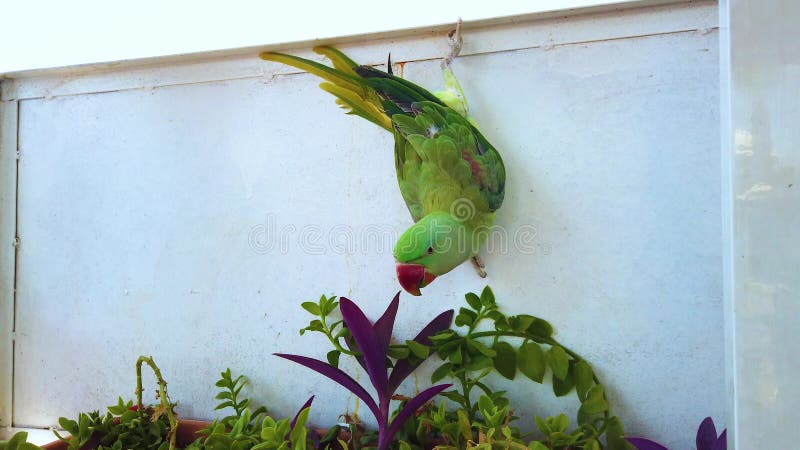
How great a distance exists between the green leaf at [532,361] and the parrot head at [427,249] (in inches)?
8.8

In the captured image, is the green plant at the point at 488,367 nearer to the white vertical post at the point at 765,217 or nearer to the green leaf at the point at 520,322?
the green leaf at the point at 520,322

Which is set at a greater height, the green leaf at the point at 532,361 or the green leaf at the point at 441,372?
the green leaf at the point at 532,361

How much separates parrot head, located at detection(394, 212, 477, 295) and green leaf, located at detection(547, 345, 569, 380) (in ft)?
0.83

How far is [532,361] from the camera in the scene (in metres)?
0.83

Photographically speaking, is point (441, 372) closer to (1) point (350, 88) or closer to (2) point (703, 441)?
(2) point (703, 441)

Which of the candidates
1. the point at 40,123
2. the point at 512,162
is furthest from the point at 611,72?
the point at 40,123

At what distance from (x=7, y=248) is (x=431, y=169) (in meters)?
1.07

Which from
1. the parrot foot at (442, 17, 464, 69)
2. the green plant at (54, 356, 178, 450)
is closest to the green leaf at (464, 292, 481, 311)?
the parrot foot at (442, 17, 464, 69)

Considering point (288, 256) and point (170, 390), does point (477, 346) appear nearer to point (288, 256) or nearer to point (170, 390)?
point (288, 256)

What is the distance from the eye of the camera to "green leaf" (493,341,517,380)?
84 centimetres

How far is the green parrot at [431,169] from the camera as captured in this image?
0.75 m

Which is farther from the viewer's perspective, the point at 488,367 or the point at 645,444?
the point at 488,367

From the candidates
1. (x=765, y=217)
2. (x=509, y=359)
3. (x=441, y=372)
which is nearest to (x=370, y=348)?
(x=441, y=372)

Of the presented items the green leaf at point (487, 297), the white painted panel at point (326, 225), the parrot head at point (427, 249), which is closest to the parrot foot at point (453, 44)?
the white painted panel at point (326, 225)
